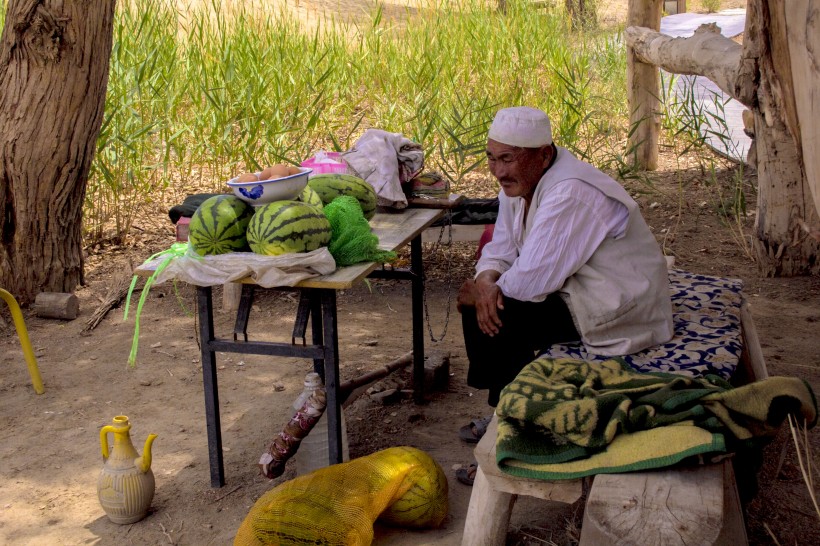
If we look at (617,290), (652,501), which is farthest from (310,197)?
(652,501)

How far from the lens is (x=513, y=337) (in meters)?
3.34

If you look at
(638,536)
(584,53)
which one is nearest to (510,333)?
(638,536)

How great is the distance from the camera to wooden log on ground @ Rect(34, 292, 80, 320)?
523 cm

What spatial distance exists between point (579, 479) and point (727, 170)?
564 cm

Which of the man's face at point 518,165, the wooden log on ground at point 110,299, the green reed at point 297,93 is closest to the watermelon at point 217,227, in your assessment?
the man's face at point 518,165

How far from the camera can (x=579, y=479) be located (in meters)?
2.40

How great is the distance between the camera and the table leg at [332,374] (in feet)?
9.96

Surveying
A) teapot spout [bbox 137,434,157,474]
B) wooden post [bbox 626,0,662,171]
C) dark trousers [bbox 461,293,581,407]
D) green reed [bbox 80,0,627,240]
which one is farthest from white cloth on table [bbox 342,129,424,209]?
wooden post [bbox 626,0,662,171]

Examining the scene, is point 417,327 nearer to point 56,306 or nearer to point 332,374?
point 332,374

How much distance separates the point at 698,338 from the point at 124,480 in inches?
85.3

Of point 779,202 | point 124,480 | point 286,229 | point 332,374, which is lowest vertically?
point 124,480

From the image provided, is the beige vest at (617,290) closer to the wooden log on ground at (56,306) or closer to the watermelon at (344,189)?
the watermelon at (344,189)

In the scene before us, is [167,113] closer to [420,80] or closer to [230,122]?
[230,122]

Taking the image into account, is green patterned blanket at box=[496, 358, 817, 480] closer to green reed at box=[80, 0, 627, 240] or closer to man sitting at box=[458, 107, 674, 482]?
man sitting at box=[458, 107, 674, 482]
